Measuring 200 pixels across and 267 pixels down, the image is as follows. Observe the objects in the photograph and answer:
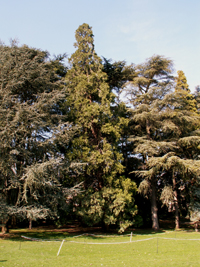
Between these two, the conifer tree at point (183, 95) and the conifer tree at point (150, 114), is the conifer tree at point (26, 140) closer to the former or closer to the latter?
the conifer tree at point (150, 114)

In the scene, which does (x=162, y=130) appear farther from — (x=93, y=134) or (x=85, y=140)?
(x=85, y=140)

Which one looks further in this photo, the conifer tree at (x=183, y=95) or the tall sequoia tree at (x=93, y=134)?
the conifer tree at (x=183, y=95)

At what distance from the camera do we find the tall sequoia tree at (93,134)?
15.0 meters

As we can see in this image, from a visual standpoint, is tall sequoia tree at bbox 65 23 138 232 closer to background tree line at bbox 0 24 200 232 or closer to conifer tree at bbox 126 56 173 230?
background tree line at bbox 0 24 200 232

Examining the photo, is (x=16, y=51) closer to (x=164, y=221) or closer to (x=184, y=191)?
(x=184, y=191)

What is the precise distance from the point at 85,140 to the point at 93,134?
4.27ft

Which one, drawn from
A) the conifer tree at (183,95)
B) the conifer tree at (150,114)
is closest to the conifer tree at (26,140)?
the conifer tree at (150,114)

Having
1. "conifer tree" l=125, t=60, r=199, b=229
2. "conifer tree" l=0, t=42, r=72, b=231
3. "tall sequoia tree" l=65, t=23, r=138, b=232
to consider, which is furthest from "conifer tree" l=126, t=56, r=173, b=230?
"conifer tree" l=0, t=42, r=72, b=231

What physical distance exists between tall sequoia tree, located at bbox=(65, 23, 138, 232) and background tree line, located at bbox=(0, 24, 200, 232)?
0.07m

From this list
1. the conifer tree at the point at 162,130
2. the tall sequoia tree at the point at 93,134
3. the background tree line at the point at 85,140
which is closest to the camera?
the background tree line at the point at 85,140

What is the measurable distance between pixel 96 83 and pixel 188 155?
11.6 metres

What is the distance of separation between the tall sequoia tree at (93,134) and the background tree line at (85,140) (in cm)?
7

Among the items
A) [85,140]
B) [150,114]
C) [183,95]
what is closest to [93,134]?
[85,140]

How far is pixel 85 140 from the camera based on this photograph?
16.4m
